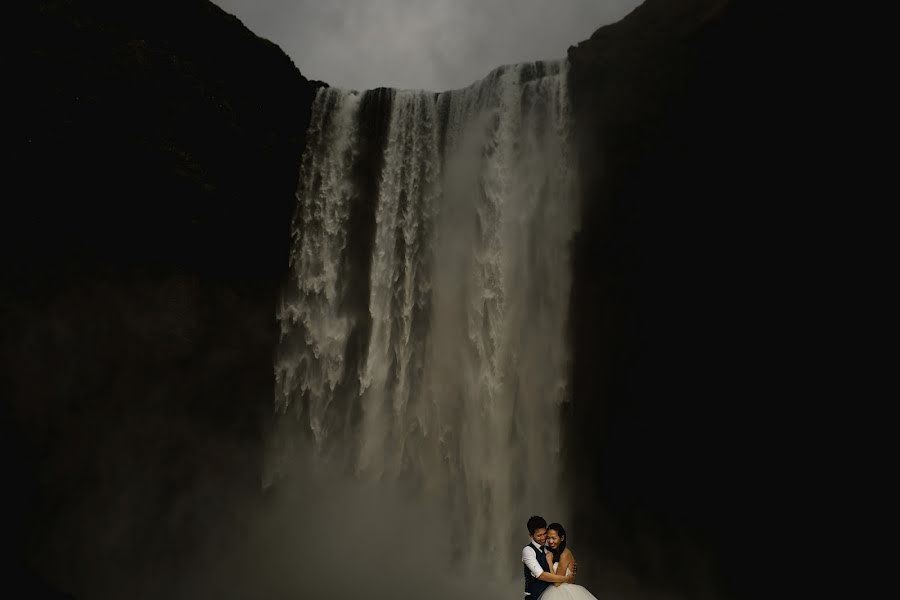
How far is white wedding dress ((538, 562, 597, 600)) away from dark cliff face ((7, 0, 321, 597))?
838 centimetres

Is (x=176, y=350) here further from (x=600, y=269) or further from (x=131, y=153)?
(x=600, y=269)

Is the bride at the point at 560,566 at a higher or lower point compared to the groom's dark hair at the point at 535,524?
lower

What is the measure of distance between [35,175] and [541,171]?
10.2 metres

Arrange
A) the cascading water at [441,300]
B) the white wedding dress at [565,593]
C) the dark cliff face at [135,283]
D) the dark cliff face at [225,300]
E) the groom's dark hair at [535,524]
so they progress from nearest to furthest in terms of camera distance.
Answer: the white wedding dress at [565,593]
the groom's dark hair at [535,524]
the dark cliff face at [225,300]
the dark cliff face at [135,283]
the cascading water at [441,300]

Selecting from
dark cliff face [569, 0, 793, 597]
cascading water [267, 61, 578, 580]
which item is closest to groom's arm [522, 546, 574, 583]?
dark cliff face [569, 0, 793, 597]

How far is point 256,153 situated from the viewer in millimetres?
12617

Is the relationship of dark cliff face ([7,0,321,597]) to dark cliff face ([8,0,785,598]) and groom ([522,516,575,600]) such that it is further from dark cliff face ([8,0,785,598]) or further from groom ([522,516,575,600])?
groom ([522,516,575,600])

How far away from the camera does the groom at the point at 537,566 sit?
3.45 meters

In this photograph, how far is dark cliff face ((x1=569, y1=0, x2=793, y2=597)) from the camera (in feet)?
27.8

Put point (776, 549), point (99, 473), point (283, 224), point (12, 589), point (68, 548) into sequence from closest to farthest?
1. point (12, 589)
2. point (776, 549)
3. point (68, 548)
4. point (99, 473)
5. point (283, 224)

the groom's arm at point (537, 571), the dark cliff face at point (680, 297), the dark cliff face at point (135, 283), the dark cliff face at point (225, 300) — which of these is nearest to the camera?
the groom's arm at point (537, 571)

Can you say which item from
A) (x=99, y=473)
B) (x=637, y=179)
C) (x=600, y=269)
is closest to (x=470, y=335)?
(x=600, y=269)

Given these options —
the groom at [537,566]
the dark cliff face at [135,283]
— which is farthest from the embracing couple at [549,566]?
the dark cliff face at [135,283]

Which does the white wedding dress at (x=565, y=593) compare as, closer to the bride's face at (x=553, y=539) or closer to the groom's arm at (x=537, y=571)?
the groom's arm at (x=537, y=571)
